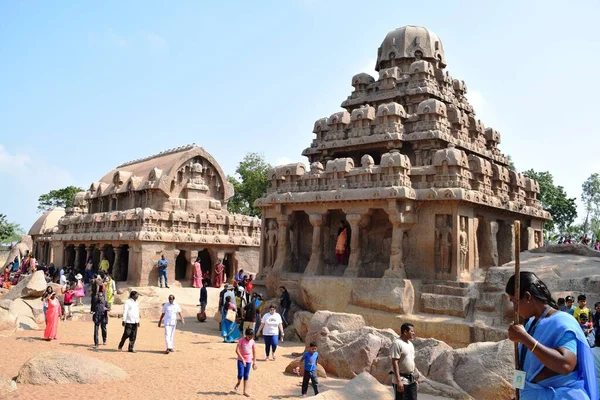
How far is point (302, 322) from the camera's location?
15.6 m

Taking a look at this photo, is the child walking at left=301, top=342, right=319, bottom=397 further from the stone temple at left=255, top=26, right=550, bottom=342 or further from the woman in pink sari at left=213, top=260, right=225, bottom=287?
the woman in pink sari at left=213, top=260, right=225, bottom=287

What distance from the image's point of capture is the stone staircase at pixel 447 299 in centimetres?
1346

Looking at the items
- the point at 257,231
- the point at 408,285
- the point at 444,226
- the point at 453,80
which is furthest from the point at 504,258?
the point at 257,231

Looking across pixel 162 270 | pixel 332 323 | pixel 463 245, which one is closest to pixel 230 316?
pixel 332 323

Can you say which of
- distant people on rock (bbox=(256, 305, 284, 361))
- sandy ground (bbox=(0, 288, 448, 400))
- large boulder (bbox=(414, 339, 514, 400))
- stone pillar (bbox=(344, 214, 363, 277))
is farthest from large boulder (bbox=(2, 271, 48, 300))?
large boulder (bbox=(414, 339, 514, 400))

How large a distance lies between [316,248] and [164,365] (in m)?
6.95

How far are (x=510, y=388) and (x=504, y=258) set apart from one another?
9.76 metres

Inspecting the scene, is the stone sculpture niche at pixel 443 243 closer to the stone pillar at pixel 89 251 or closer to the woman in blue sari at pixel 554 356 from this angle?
the woman in blue sari at pixel 554 356

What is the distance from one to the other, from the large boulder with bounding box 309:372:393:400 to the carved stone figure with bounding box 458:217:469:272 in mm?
6705

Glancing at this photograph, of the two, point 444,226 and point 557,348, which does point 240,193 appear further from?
point 557,348

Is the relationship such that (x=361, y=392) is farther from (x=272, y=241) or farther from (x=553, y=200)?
(x=553, y=200)

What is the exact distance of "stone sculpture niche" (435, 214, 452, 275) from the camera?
589 inches

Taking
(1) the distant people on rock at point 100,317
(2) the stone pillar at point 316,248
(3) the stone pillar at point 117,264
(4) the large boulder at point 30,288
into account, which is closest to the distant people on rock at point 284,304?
(2) the stone pillar at point 316,248

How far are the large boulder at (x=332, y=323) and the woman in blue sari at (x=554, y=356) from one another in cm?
953
